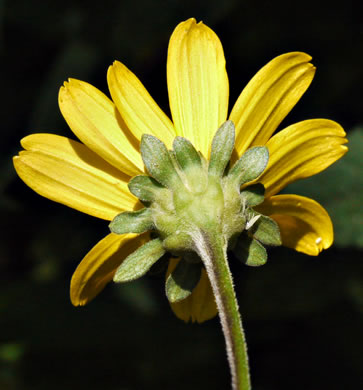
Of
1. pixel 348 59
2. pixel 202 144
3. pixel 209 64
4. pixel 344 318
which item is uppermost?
pixel 209 64

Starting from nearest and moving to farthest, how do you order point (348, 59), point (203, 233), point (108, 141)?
point (203, 233), point (108, 141), point (348, 59)

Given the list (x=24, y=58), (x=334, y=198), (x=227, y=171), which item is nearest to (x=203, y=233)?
(x=227, y=171)

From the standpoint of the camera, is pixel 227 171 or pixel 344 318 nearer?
pixel 227 171

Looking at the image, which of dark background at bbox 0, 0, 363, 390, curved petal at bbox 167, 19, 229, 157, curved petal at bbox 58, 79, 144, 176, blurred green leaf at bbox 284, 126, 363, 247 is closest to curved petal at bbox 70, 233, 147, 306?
curved petal at bbox 58, 79, 144, 176

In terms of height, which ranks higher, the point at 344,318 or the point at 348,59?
the point at 348,59

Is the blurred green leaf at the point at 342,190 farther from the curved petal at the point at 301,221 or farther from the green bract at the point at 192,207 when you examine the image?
the green bract at the point at 192,207

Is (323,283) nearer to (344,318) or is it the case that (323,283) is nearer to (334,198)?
(344,318)

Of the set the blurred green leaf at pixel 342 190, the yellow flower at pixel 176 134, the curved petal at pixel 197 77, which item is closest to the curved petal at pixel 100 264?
the yellow flower at pixel 176 134

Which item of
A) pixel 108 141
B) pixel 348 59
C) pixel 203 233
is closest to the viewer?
pixel 203 233
